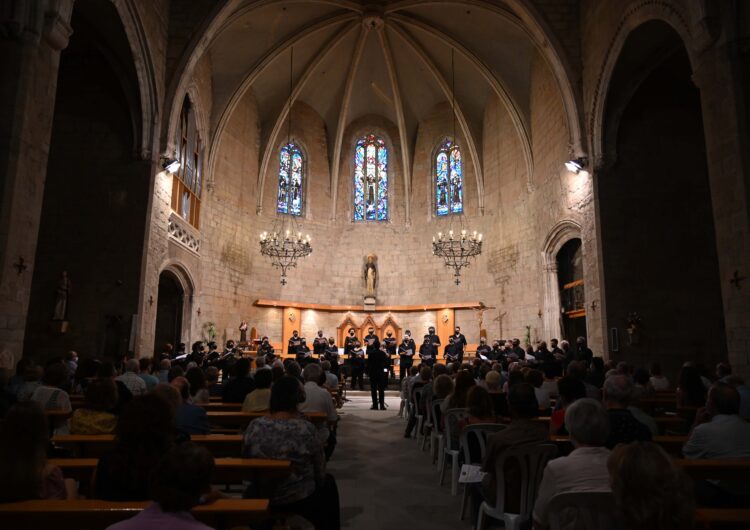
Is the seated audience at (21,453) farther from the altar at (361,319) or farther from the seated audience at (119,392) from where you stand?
the altar at (361,319)

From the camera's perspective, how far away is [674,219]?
37.4 ft

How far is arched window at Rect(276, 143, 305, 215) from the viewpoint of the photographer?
66.0 feet

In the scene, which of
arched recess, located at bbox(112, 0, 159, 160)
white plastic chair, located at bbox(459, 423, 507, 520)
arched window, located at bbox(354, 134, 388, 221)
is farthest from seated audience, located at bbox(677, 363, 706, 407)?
arched window, located at bbox(354, 134, 388, 221)

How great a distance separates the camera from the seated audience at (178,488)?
1699mm

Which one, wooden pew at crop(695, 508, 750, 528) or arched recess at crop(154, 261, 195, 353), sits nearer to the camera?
wooden pew at crop(695, 508, 750, 528)

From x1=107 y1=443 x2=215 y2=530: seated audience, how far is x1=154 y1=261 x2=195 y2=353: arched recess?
44.3ft

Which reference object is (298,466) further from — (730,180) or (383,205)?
(383,205)

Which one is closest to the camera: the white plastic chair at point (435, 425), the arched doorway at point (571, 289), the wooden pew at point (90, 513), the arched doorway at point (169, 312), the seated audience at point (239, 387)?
the wooden pew at point (90, 513)

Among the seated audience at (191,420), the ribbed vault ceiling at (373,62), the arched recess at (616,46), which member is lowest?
the seated audience at (191,420)

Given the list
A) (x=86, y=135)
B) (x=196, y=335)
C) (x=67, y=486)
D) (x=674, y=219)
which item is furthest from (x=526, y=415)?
(x=196, y=335)

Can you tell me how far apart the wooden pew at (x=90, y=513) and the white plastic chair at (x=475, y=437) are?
89.4 inches

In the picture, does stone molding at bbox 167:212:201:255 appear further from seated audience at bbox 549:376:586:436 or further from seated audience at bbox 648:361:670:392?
seated audience at bbox 549:376:586:436

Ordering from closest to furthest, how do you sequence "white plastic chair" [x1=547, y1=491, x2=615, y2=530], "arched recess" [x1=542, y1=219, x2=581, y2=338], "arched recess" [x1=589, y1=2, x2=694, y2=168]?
"white plastic chair" [x1=547, y1=491, x2=615, y2=530] < "arched recess" [x1=589, y1=2, x2=694, y2=168] < "arched recess" [x1=542, y1=219, x2=581, y2=338]

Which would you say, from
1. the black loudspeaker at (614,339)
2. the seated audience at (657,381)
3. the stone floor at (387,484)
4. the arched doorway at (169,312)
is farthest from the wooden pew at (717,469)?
the arched doorway at (169,312)
